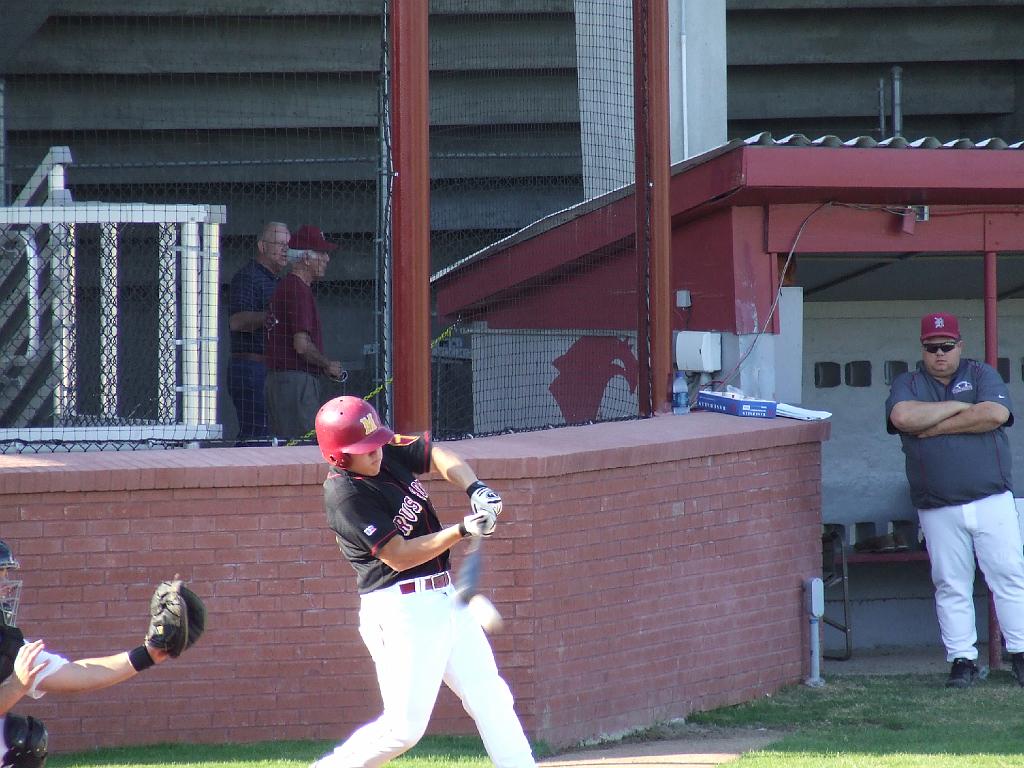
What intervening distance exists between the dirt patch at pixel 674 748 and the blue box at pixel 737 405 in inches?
67.9

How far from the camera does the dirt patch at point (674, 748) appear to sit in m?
5.58

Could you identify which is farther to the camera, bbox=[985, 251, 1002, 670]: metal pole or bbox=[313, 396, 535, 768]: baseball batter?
bbox=[985, 251, 1002, 670]: metal pole

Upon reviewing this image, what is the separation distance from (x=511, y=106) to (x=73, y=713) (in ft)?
19.7

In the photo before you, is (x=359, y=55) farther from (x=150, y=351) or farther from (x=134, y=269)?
(x=150, y=351)

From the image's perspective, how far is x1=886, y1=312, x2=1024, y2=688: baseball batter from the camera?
23.1 ft

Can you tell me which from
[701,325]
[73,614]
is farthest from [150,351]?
[701,325]

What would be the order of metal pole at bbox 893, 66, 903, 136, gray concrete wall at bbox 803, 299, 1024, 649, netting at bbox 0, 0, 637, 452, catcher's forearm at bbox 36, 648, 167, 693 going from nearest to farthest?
catcher's forearm at bbox 36, 648, 167, 693 → netting at bbox 0, 0, 637, 452 → gray concrete wall at bbox 803, 299, 1024, 649 → metal pole at bbox 893, 66, 903, 136

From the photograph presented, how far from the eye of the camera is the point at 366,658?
5.69m

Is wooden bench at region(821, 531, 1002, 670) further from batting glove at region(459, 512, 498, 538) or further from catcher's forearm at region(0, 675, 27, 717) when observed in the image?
catcher's forearm at region(0, 675, 27, 717)

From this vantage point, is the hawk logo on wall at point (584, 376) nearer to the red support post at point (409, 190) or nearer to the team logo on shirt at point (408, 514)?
the red support post at point (409, 190)

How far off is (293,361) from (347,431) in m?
2.37

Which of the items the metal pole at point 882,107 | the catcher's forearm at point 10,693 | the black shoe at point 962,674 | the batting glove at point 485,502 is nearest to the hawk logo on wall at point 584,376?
the black shoe at point 962,674

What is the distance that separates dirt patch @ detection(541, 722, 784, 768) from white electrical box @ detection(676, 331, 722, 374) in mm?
2089

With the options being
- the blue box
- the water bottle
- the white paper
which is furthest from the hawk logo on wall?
the white paper
